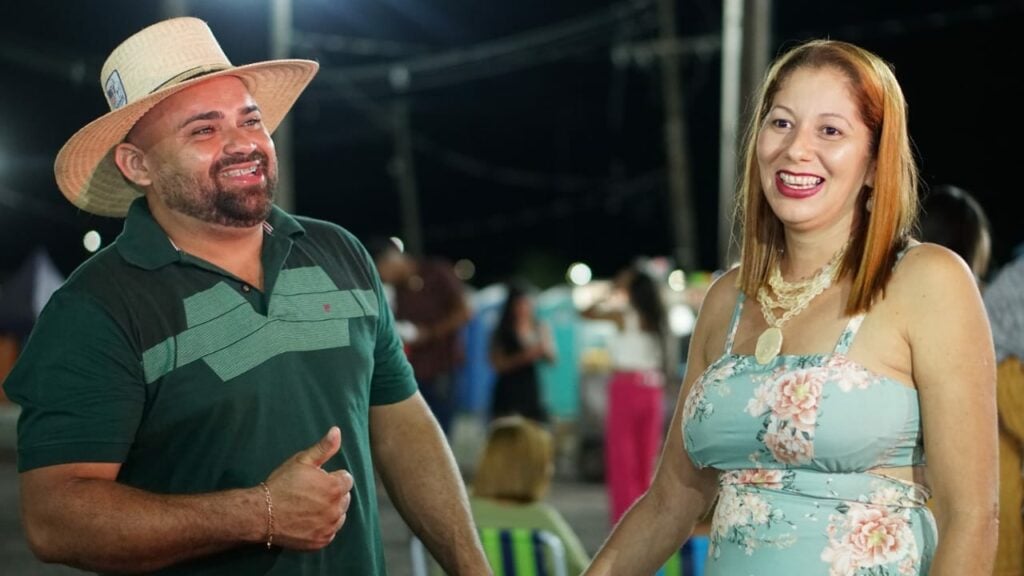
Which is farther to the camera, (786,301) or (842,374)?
(786,301)

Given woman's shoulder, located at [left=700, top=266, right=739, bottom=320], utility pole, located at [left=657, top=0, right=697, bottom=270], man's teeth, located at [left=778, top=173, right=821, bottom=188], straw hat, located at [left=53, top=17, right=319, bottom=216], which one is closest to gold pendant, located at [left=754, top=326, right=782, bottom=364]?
woman's shoulder, located at [left=700, top=266, right=739, bottom=320]

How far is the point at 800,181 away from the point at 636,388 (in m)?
7.39

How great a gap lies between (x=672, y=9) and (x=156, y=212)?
19.8m

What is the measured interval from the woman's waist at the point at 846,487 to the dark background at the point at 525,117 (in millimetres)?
1393

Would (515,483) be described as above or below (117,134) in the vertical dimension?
below

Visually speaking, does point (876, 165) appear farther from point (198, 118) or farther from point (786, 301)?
point (198, 118)

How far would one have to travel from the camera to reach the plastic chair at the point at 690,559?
484 cm

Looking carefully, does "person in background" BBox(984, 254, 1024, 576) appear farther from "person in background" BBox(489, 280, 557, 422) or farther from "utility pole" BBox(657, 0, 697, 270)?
"utility pole" BBox(657, 0, 697, 270)

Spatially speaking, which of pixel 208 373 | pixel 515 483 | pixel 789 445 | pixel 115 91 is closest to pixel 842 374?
pixel 789 445

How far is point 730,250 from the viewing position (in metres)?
7.90

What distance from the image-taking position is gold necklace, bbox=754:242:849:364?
322cm

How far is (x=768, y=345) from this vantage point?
127 inches

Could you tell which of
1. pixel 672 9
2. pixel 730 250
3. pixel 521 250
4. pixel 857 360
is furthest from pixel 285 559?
pixel 521 250

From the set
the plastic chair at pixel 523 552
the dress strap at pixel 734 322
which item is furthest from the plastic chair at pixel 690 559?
the dress strap at pixel 734 322
